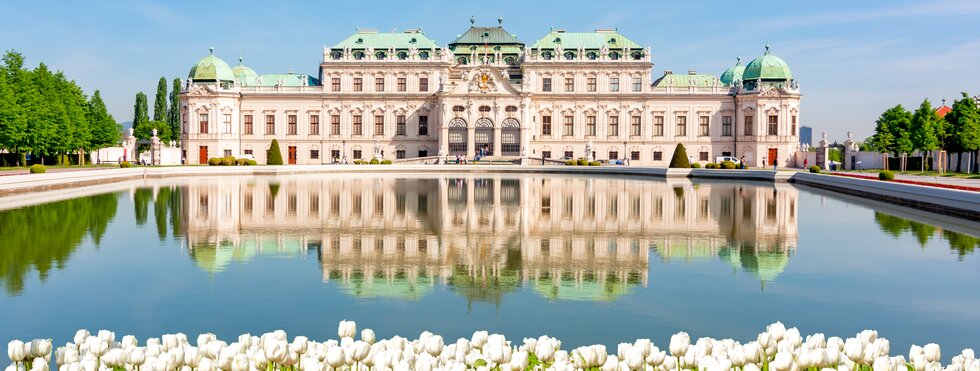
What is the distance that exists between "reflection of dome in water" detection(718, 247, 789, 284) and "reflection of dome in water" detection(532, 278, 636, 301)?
9.13 ft

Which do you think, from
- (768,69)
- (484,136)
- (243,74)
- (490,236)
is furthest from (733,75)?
(490,236)

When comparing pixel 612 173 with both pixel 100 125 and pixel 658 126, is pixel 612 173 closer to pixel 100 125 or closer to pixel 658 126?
pixel 658 126

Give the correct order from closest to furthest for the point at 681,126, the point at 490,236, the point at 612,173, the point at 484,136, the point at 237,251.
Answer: the point at 237,251 < the point at 490,236 < the point at 612,173 < the point at 484,136 < the point at 681,126

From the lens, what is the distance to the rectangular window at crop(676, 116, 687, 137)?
88375 mm

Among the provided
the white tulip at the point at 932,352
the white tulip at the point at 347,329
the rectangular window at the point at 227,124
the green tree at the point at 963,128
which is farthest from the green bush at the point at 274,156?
the white tulip at the point at 932,352

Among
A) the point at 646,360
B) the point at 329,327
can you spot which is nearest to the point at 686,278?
the point at 329,327

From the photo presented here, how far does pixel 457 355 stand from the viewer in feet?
20.4

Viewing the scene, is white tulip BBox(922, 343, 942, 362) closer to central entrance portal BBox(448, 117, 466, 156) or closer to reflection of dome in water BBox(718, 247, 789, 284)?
reflection of dome in water BBox(718, 247, 789, 284)

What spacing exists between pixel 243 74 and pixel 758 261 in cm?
8442

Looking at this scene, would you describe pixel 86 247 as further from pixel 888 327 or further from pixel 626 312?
pixel 888 327

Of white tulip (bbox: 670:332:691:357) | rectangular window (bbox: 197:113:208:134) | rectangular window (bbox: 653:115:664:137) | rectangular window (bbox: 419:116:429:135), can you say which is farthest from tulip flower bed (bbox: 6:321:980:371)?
rectangular window (bbox: 197:113:208:134)

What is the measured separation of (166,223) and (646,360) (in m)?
20.5

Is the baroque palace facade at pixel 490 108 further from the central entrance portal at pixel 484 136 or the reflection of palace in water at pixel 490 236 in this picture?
the reflection of palace in water at pixel 490 236

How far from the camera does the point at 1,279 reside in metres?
13.5
